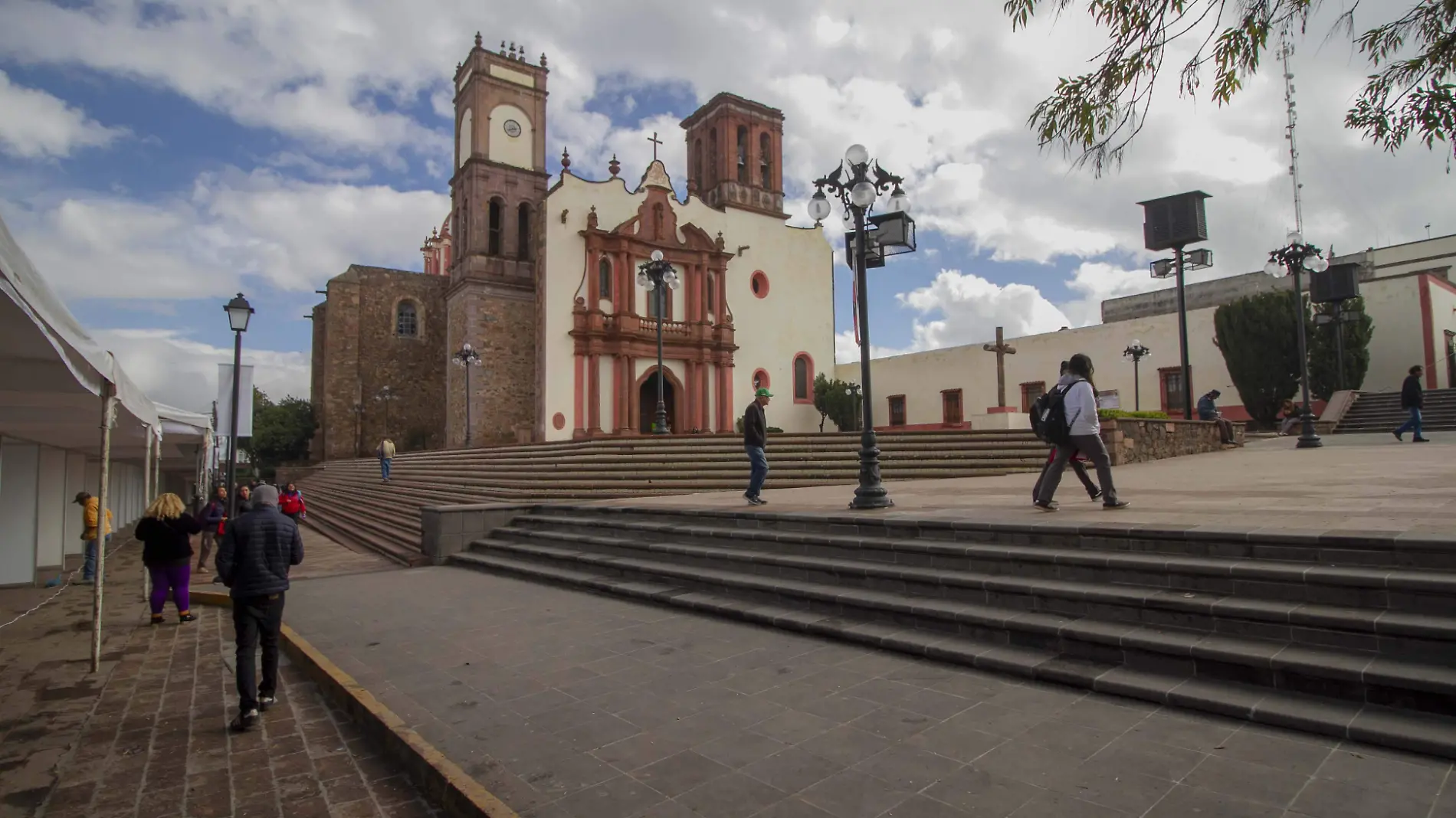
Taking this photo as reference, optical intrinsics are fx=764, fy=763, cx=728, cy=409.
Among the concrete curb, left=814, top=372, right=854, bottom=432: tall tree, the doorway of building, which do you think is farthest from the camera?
left=814, top=372, right=854, bottom=432: tall tree

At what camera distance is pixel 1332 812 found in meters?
2.63

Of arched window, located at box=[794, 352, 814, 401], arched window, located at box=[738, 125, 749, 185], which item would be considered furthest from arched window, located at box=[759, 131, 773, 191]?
arched window, located at box=[794, 352, 814, 401]

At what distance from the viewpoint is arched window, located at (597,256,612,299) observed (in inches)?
1136

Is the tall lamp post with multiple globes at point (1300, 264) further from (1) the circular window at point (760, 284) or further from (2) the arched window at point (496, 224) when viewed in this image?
(2) the arched window at point (496, 224)

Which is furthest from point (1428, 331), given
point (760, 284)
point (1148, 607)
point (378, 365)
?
point (378, 365)

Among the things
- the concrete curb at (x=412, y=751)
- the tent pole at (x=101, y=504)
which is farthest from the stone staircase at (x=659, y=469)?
the concrete curb at (x=412, y=751)

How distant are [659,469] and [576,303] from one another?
14.8 m

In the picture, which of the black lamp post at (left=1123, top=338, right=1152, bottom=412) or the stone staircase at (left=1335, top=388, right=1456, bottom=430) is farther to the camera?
the black lamp post at (left=1123, top=338, right=1152, bottom=412)

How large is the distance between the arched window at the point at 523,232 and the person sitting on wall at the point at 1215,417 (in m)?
25.6

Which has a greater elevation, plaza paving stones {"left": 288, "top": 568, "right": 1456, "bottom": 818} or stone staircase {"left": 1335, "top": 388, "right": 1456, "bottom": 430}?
stone staircase {"left": 1335, "top": 388, "right": 1456, "bottom": 430}

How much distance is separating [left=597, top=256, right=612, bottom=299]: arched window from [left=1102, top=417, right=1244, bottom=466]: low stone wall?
782 inches

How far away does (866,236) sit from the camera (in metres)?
8.95

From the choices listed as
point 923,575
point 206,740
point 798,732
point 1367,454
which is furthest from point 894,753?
point 1367,454

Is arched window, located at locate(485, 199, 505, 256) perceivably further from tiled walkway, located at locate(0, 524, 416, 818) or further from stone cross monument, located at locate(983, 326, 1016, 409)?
tiled walkway, located at locate(0, 524, 416, 818)
